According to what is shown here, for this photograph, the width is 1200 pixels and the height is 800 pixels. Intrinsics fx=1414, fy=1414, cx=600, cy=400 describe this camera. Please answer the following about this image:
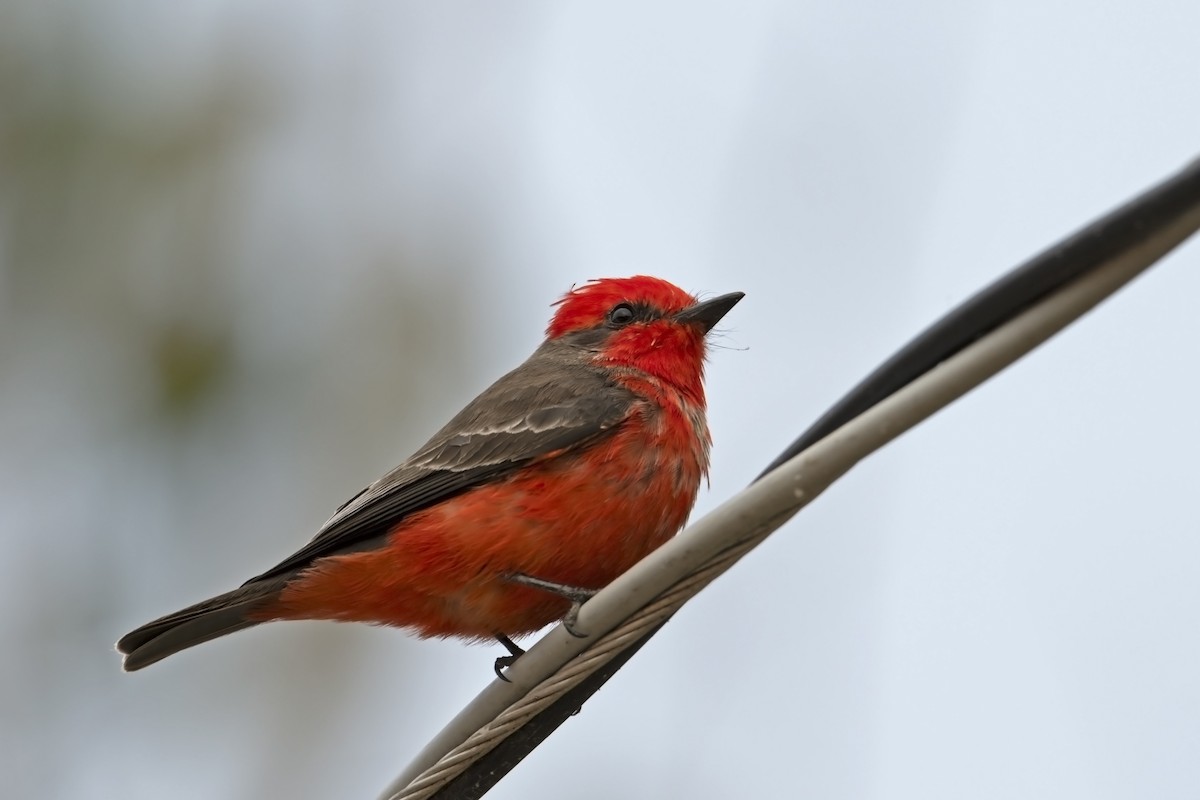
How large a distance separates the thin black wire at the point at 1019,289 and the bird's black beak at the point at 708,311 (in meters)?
3.08

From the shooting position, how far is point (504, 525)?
513 cm

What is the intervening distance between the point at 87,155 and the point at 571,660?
745 cm

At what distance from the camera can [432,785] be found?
352 centimetres

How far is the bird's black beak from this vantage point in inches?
243

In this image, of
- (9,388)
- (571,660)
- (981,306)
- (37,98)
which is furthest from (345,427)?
(981,306)

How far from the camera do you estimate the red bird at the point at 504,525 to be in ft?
16.7

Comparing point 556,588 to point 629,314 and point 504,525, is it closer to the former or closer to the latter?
point 504,525

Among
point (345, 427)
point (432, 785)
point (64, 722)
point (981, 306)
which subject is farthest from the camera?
point (345, 427)

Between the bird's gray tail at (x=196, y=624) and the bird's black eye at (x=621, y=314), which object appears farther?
the bird's black eye at (x=621, y=314)

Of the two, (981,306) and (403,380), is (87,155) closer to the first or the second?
(403,380)

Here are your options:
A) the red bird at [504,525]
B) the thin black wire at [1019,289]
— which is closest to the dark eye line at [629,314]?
the red bird at [504,525]

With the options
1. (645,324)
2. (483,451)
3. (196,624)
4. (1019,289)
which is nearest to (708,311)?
(645,324)

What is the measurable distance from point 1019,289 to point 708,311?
3586 mm

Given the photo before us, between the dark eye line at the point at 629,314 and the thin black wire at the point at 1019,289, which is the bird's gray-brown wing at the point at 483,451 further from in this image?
the thin black wire at the point at 1019,289
